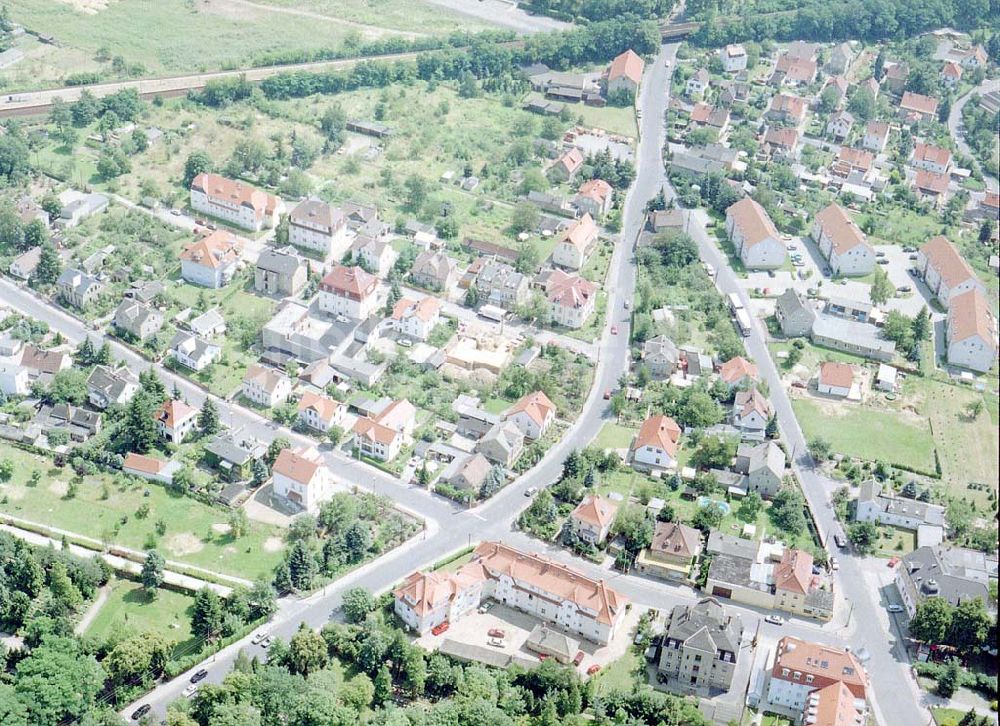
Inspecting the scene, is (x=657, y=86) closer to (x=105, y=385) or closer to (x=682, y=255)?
(x=682, y=255)

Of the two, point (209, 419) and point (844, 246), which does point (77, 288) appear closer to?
point (209, 419)

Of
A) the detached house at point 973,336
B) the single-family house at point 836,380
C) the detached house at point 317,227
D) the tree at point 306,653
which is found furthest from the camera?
the detached house at point 317,227

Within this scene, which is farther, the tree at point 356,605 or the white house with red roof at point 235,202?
the white house with red roof at point 235,202

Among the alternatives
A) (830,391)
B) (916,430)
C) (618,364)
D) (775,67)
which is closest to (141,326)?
(618,364)

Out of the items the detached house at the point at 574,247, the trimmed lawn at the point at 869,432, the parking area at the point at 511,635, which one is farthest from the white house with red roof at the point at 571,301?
the parking area at the point at 511,635

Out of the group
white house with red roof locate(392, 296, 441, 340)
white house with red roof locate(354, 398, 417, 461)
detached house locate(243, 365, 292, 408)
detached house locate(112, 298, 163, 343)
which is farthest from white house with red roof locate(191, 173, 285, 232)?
white house with red roof locate(354, 398, 417, 461)

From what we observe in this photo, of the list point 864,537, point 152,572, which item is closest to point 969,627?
point 864,537

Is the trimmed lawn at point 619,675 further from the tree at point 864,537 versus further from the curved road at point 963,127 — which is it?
the curved road at point 963,127
